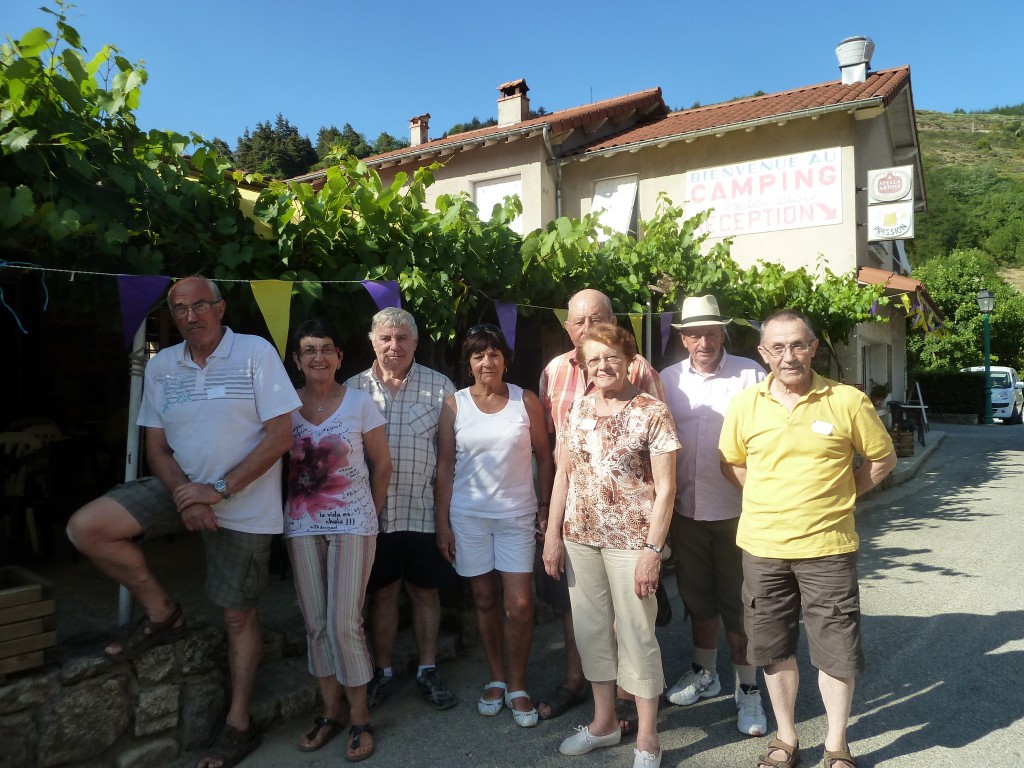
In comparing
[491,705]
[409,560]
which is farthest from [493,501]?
[491,705]

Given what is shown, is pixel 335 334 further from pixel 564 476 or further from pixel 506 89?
pixel 506 89

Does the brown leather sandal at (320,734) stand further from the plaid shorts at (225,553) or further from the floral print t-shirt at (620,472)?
the floral print t-shirt at (620,472)

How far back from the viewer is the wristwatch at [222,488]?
2697mm

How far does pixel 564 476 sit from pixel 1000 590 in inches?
163

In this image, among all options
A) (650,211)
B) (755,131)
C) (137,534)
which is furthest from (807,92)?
(137,534)

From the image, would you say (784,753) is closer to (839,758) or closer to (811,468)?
(839,758)

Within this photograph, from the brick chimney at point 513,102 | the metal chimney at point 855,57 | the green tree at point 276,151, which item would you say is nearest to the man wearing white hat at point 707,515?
the metal chimney at point 855,57

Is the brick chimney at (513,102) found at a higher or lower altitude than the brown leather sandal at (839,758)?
higher

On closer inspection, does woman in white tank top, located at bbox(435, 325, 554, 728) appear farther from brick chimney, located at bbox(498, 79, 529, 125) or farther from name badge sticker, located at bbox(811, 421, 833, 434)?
brick chimney, located at bbox(498, 79, 529, 125)

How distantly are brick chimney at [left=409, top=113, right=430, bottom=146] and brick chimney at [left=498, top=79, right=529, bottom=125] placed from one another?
2469 mm

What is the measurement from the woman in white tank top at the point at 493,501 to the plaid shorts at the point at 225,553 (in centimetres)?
82

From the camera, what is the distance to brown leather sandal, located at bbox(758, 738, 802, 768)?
109 inches

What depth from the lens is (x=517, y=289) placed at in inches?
191

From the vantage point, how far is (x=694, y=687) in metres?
3.44
